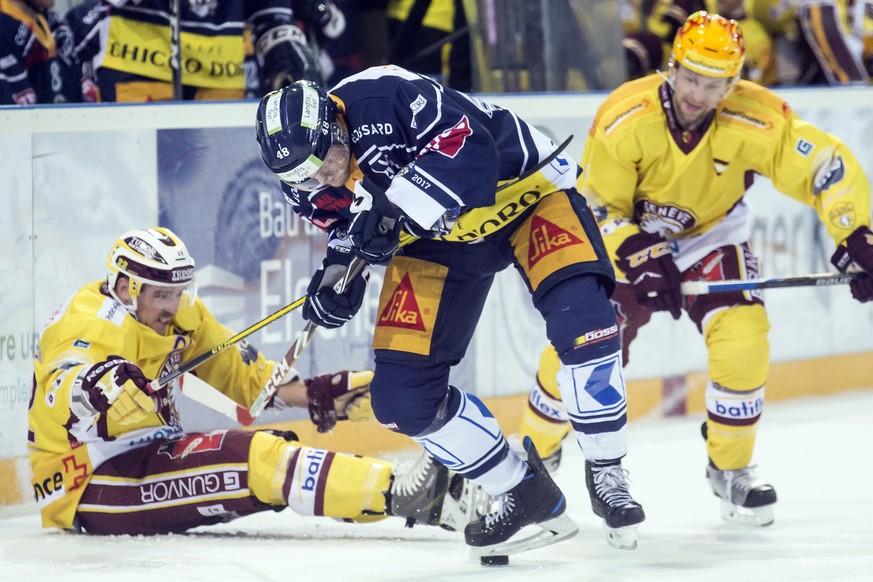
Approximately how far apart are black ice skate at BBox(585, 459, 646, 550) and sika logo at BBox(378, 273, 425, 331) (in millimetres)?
525

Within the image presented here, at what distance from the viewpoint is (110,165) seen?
4.42 metres

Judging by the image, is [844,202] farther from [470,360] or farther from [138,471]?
[138,471]

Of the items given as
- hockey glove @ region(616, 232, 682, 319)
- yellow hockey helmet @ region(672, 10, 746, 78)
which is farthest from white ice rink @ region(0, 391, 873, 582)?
yellow hockey helmet @ region(672, 10, 746, 78)

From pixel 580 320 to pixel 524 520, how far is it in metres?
0.50

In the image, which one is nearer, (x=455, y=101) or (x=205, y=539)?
Answer: (x=455, y=101)

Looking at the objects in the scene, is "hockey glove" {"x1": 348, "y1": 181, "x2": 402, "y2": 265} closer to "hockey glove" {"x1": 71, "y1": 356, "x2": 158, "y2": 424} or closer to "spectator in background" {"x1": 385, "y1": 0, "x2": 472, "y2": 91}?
"hockey glove" {"x1": 71, "y1": 356, "x2": 158, "y2": 424}

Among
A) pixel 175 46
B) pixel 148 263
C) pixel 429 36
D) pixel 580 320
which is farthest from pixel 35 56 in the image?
pixel 580 320

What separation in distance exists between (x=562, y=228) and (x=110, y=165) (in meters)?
1.72

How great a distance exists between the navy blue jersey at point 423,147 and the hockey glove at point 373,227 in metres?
0.03

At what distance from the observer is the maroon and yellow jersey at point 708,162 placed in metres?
3.97

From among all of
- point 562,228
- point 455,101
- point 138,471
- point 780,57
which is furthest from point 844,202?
point 780,57

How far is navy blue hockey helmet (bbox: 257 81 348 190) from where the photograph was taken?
3055 millimetres

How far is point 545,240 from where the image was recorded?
3299 millimetres

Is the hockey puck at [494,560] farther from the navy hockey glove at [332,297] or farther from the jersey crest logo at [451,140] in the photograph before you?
the jersey crest logo at [451,140]
